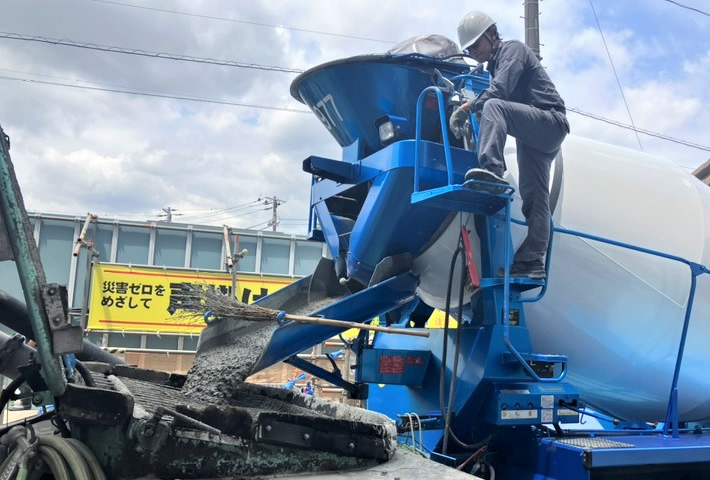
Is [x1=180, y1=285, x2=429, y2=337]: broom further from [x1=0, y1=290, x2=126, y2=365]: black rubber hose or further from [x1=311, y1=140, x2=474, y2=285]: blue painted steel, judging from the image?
[x1=0, y1=290, x2=126, y2=365]: black rubber hose

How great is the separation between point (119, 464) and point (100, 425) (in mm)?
146

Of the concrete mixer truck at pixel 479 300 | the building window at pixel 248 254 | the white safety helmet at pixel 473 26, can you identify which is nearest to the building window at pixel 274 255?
the building window at pixel 248 254

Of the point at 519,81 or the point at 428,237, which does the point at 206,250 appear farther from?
the point at 519,81

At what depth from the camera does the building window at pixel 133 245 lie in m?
11.9

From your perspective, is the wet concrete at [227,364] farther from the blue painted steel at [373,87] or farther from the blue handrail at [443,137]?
the blue painted steel at [373,87]

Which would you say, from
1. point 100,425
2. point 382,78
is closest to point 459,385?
point 382,78

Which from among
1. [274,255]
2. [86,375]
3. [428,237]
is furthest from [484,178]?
[274,255]

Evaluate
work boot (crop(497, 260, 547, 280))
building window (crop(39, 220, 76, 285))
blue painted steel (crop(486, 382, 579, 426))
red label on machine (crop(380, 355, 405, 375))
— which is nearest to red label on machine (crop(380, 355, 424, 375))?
red label on machine (crop(380, 355, 405, 375))

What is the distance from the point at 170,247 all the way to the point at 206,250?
672mm

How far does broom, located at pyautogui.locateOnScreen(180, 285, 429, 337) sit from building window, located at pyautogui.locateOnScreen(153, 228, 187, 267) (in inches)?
341

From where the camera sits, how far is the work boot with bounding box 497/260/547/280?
3.46 meters

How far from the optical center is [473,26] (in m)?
A: 3.65

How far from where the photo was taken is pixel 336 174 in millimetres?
3816

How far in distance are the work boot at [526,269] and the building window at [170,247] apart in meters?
9.55
